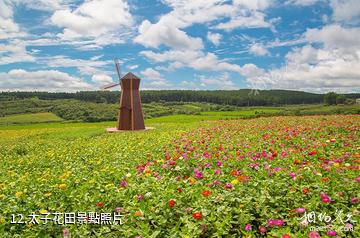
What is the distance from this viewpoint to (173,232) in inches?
145

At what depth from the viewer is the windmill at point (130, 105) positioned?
93.4ft

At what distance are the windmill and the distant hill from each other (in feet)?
215

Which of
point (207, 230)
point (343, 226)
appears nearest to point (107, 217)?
point (207, 230)

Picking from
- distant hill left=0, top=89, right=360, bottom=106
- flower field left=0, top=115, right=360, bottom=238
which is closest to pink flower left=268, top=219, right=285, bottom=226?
flower field left=0, top=115, right=360, bottom=238

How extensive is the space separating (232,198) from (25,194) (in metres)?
3.44

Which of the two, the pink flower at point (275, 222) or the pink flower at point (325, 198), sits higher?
the pink flower at point (325, 198)

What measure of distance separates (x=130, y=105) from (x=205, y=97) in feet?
274

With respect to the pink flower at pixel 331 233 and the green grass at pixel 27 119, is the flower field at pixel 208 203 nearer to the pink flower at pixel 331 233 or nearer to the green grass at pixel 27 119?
the pink flower at pixel 331 233

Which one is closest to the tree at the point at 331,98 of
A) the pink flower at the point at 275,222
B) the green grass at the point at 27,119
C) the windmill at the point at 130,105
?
the windmill at the point at 130,105

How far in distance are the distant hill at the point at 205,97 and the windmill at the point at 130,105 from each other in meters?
65.5

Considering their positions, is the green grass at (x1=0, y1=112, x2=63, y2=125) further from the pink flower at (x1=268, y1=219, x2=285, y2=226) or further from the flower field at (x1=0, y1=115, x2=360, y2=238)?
the pink flower at (x1=268, y1=219, x2=285, y2=226)

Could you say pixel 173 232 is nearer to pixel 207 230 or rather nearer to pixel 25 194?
pixel 207 230

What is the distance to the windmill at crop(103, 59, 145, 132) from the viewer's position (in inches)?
1121

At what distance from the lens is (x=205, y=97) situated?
110812 mm
